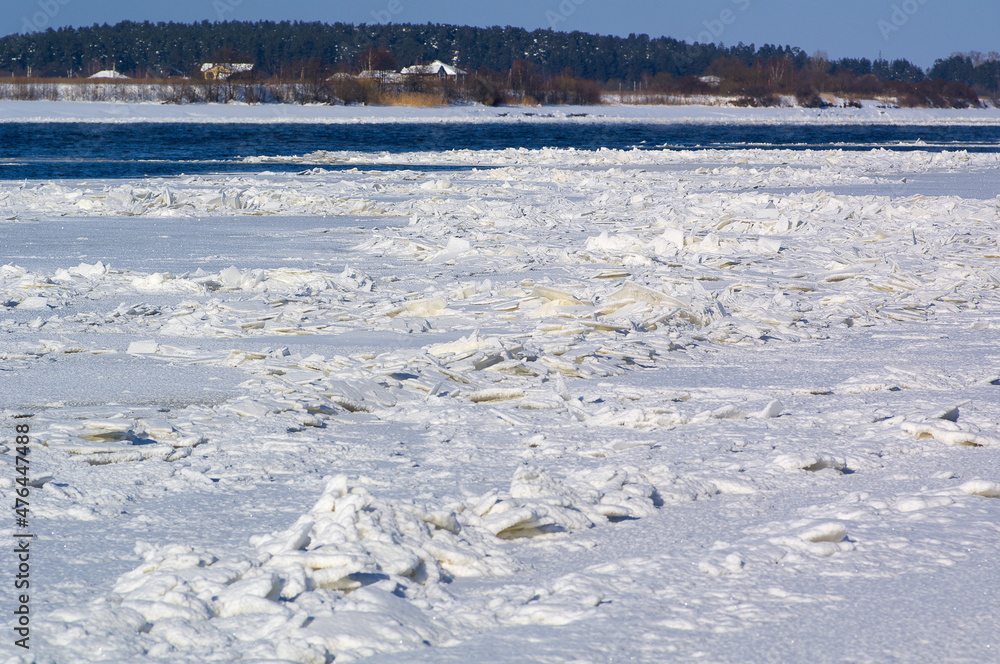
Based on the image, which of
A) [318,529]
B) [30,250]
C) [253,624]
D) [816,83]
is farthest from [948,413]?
[816,83]

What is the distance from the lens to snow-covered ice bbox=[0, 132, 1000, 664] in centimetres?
196

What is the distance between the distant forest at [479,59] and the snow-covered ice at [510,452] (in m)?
66.6

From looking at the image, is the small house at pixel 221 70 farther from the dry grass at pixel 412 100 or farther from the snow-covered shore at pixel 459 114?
the dry grass at pixel 412 100

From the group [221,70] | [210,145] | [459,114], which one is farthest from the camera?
[221,70]

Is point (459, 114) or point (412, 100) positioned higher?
point (412, 100)

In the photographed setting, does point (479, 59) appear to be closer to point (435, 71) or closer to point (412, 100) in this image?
point (435, 71)

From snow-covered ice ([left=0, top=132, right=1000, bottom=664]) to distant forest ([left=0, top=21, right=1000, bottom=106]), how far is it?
66.6 metres

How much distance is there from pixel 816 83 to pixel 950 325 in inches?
3590

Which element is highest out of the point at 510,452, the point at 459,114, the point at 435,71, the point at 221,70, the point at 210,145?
the point at 435,71

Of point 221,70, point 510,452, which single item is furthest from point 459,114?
point 510,452

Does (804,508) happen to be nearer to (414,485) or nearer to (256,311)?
(414,485)

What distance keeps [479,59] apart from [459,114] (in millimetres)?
48506

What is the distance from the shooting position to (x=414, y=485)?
2.85m

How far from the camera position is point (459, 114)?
6250 centimetres
